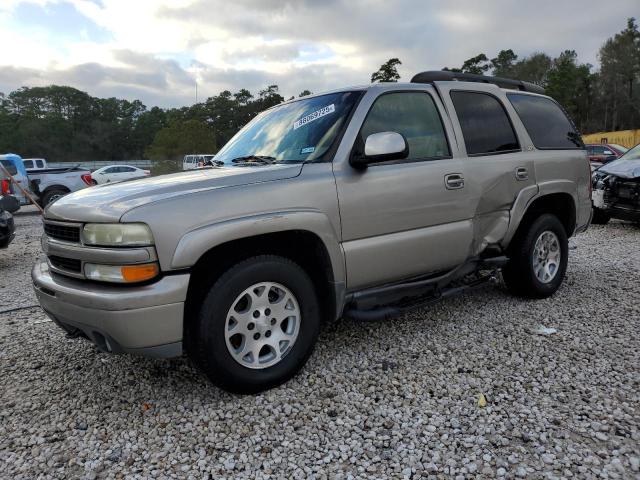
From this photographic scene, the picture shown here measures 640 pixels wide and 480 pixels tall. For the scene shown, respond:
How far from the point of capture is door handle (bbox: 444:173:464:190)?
3.52 meters

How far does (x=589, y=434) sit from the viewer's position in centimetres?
238

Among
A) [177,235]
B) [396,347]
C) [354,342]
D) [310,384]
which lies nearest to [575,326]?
Result: [396,347]

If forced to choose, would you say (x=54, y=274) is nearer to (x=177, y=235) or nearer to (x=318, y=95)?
(x=177, y=235)

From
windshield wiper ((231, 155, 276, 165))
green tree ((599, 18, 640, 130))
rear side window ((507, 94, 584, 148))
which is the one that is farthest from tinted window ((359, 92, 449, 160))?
green tree ((599, 18, 640, 130))

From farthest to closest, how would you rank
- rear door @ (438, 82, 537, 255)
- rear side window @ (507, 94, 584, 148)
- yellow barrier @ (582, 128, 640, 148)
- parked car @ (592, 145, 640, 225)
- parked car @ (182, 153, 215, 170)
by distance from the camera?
yellow barrier @ (582, 128, 640, 148) → parked car @ (592, 145, 640, 225) → rear side window @ (507, 94, 584, 148) → parked car @ (182, 153, 215, 170) → rear door @ (438, 82, 537, 255)

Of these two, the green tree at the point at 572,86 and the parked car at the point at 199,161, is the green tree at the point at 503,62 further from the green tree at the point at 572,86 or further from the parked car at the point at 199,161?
the parked car at the point at 199,161

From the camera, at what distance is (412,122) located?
3.54 m

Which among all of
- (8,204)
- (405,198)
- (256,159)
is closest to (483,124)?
(405,198)

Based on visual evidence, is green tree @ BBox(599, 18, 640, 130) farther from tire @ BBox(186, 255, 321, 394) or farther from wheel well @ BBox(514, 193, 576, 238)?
tire @ BBox(186, 255, 321, 394)

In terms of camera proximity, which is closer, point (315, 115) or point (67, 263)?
point (67, 263)

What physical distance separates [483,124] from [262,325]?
8.37 ft

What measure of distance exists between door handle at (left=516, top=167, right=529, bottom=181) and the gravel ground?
118cm

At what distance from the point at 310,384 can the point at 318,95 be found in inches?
83.5

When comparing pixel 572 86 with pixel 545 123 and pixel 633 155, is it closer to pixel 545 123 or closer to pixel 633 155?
pixel 633 155
